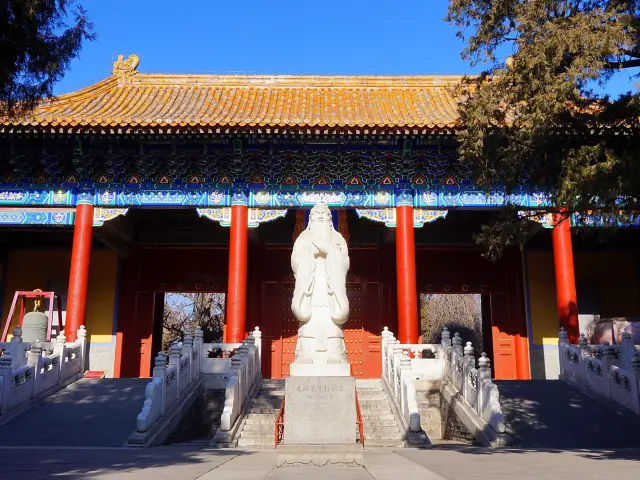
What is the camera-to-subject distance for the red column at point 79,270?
11336 mm

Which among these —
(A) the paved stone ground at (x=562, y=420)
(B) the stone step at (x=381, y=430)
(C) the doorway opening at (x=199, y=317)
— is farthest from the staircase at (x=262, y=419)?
(C) the doorway opening at (x=199, y=317)

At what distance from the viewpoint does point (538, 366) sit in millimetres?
14086

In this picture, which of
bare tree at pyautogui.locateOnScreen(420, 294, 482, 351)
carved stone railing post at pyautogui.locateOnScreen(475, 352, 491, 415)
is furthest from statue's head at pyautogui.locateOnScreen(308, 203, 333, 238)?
bare tree at pyautogui.locateOnScreen(420, 294, 482, 351)

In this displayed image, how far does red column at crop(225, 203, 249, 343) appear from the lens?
11383 mm

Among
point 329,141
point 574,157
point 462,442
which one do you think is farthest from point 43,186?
point 574,157

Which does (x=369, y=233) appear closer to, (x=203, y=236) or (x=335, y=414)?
(x=203, y=236)

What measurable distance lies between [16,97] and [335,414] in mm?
4336

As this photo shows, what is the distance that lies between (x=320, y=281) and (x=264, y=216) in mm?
5991

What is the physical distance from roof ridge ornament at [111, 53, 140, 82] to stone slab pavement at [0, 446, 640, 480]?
438 inches

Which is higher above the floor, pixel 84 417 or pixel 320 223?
pixel 320 223

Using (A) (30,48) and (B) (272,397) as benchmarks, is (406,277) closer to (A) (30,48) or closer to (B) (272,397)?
(B) (272,397)

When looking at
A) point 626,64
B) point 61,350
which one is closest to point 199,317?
point 61,350

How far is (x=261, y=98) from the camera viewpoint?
15.0 meters

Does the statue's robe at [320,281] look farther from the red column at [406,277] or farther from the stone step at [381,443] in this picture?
the red column at [406,277]
